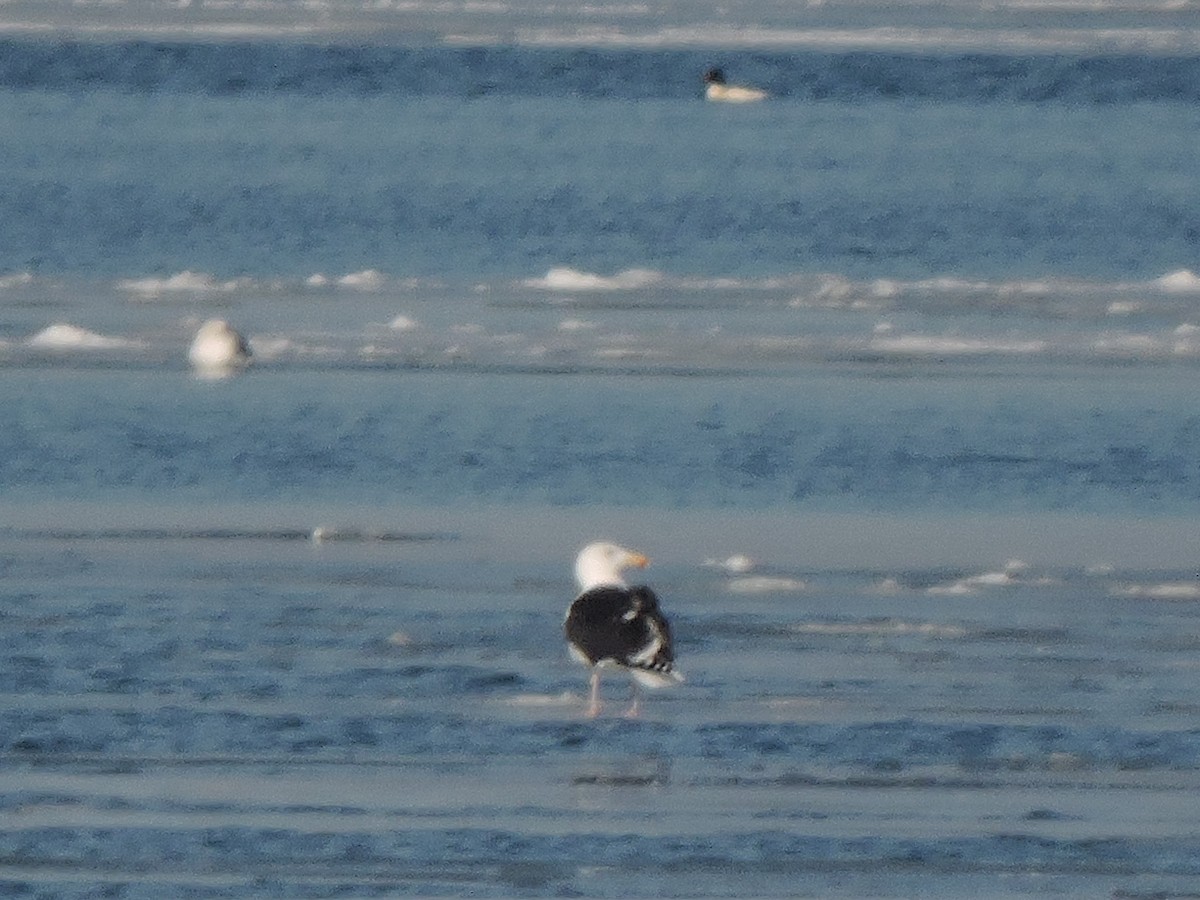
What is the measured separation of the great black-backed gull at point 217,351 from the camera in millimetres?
18359

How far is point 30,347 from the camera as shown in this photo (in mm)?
19094

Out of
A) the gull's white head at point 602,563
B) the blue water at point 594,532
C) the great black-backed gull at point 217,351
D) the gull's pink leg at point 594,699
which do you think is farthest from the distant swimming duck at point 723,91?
the gull's pink leg at point 594,699

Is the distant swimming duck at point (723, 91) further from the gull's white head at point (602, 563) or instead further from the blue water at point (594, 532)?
the gull's white head at point (602, 563)

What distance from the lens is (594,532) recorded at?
13.5 metres

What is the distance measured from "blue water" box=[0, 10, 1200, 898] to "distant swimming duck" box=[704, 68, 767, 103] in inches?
415

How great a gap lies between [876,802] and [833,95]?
37838 millimetres

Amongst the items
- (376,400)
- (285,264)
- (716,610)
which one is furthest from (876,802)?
(285,264)

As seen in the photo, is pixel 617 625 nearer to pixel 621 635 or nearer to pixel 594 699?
pixel 621 635

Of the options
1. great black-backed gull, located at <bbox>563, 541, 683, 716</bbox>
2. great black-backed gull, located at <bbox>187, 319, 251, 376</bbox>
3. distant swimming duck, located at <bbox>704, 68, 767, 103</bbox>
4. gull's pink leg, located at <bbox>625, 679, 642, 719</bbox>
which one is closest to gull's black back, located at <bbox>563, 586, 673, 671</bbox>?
great black-backed gull, located at <bbox>563, 541, 683, 716</bbox>

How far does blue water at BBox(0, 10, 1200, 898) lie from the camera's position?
8.73 m

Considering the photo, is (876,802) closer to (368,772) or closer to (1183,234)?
(368,772)

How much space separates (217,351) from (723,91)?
26.5 metres

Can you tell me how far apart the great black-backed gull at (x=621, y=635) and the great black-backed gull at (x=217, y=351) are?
7.86 meters

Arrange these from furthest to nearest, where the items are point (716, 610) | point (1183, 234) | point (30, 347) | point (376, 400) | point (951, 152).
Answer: point (951, 152)
point (1183, 234)
point (30, 347)
point (376, 400)
point (716, 610)
